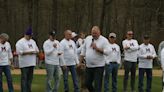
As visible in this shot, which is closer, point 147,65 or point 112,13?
point 147,65

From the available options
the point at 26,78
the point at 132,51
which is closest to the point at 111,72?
the point at 132,51

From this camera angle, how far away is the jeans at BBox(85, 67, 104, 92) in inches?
582

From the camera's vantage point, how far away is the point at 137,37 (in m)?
50.0

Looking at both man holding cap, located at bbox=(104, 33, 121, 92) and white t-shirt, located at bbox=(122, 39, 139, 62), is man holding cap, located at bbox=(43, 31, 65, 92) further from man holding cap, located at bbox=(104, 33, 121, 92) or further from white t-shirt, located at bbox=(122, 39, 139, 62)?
white t-shirt, located at bbox=(122, 39, 139, 62)

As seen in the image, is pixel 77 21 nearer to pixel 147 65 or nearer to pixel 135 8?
pixel 135 8

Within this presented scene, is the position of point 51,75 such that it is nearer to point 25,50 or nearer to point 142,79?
point 25,50

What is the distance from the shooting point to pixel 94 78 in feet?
48.9

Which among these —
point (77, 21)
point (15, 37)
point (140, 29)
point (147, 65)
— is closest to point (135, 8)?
point (140, 29)

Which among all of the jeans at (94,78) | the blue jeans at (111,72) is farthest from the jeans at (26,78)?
the blue jeans at (111,72)

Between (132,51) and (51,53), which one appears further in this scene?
(132,51)

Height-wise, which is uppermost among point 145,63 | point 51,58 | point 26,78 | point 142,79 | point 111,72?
point 51,58

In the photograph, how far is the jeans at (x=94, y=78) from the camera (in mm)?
14789

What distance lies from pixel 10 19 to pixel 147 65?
122 feet

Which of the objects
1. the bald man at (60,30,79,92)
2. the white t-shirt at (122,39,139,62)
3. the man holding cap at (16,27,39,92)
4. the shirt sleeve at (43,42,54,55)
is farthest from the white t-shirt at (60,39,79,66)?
the white t-shirt at (122,39,139,62)
